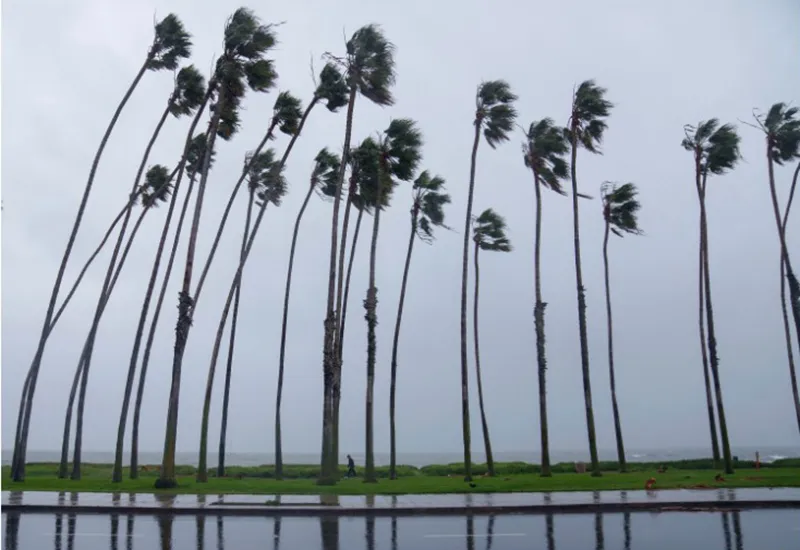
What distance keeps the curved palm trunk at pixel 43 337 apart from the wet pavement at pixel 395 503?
29.6 feet

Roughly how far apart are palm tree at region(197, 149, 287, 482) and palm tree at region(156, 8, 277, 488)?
5.27 metres

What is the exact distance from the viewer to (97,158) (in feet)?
102

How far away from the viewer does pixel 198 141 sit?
33.8 metres

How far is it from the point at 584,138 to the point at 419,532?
2597 centimetres

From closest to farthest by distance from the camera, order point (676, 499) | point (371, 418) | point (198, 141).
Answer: point (676, 499) < point (371, 418) < point (198, 141)

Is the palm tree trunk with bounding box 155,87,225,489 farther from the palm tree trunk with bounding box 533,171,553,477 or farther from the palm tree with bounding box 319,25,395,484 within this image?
the palm tree trunk with bounding box 533,171,553,477

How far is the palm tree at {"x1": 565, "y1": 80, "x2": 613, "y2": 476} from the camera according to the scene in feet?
111

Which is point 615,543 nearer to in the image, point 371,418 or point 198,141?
point 371,418

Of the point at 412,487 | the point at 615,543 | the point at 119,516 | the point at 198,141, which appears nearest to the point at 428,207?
the point at 198,141

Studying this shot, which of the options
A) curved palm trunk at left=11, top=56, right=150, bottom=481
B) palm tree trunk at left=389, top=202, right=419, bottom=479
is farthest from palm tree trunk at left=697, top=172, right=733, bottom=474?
curved palm trunk at left=11, top=56, right=150, bottom=481

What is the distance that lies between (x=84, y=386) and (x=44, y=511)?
16585 millimetres

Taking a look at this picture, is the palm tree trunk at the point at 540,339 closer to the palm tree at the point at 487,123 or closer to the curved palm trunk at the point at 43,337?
the palm tree at the point at 487,123

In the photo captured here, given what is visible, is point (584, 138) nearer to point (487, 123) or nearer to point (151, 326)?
point (487, 123)

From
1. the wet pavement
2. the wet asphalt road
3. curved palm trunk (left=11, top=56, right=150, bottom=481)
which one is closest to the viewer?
the wet asphalt road
